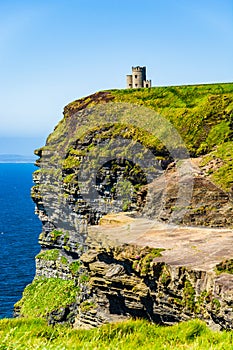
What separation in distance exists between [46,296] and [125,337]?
4185cm

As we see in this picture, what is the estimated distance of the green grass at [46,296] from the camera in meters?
49.3

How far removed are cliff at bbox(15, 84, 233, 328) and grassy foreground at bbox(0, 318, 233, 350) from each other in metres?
7.75

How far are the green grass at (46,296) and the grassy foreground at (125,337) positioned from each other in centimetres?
3710

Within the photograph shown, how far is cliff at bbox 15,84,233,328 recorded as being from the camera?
2412cm

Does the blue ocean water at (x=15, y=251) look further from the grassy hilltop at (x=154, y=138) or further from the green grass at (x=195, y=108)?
the green grass at (x=195, y=108)

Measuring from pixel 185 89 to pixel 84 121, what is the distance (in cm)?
1326

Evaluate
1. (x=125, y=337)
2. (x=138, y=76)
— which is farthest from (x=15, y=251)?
(x=125, y=337)

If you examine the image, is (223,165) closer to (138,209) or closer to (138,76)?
(138,209)

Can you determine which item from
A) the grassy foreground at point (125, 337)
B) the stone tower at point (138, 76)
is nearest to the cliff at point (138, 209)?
the grassy foreground at point (125, 337)

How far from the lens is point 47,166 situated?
197 feet

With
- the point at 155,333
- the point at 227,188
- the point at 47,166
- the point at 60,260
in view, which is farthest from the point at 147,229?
the point at 47,166

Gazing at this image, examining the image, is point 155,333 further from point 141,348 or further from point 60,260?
point 60,260

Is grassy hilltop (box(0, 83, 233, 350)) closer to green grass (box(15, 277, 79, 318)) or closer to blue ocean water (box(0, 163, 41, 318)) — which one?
green grass (box(15, 277, 79, 318))

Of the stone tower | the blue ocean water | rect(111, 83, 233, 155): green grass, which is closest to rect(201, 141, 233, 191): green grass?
rect(111, 83, 233, 155): green grass
